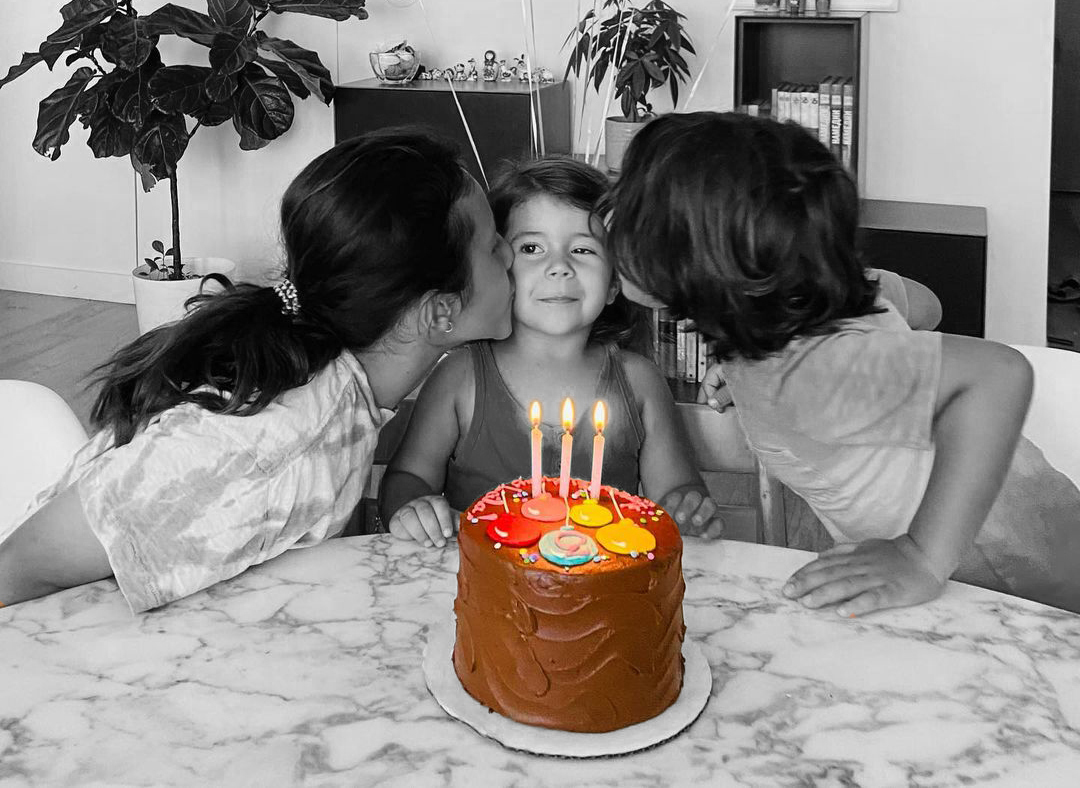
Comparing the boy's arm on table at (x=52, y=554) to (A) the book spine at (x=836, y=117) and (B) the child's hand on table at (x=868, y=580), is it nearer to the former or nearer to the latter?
(B) the child's hand on table at (x=868, y=580)

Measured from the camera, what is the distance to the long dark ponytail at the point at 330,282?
1415 millimetres

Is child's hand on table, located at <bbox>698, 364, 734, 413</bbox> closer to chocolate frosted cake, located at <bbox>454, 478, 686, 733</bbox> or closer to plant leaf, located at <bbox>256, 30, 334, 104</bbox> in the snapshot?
chocolate frosted cake, located at <bbox>454, 478, 686, 733</bbox>

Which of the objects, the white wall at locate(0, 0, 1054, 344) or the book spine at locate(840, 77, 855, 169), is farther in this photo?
the white wall at locate(0, 0, 1054, 344)

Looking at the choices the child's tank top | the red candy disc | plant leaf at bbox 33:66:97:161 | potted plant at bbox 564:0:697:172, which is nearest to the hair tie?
the child's tank top

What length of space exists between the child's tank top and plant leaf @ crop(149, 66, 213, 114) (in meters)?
2.54

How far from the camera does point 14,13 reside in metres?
4.91

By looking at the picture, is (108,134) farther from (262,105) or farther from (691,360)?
(691,360)

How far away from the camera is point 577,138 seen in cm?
416

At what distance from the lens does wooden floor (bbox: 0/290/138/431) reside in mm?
4133

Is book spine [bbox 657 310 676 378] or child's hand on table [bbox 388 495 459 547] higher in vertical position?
child's hand on table [bbox 388 495 459 547]

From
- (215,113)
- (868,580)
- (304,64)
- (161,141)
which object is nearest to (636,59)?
(304,64)

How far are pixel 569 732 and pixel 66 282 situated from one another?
180 inches

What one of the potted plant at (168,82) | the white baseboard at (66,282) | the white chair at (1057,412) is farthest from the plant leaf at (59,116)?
the white chair at (1057,412)

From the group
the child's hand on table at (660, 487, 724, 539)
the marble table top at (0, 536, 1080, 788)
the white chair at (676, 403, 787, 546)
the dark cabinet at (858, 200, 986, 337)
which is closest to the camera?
the marble table top at (0, 536, 1080, 788)
